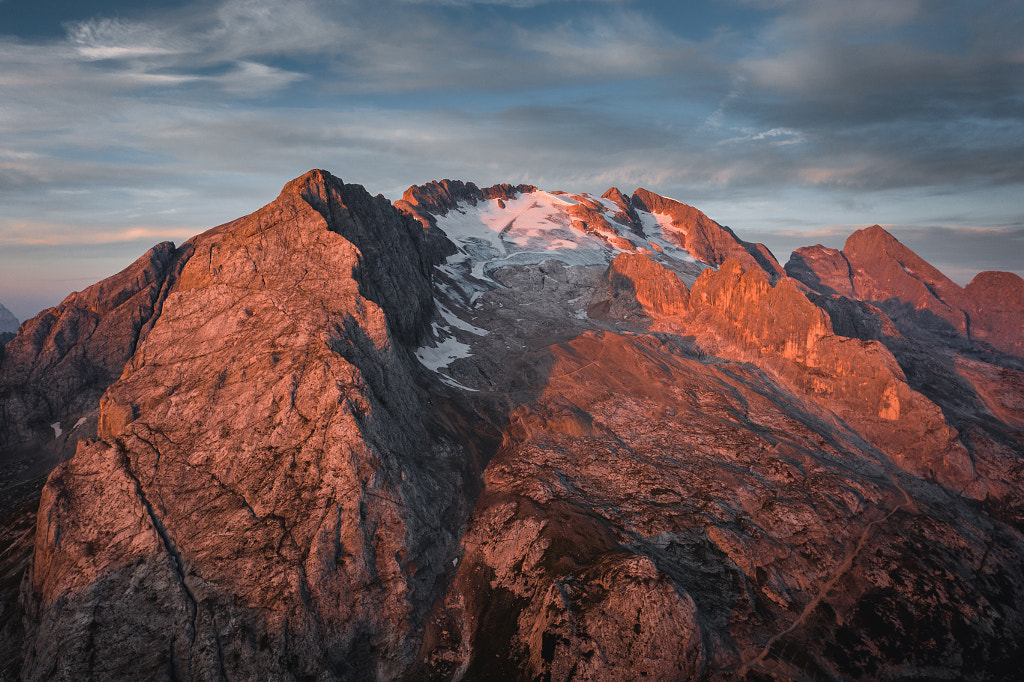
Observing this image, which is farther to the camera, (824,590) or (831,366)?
(831,366)

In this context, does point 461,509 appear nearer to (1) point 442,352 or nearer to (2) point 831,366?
(1) point 442,352

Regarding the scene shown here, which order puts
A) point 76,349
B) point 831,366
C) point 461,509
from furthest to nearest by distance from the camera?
point 76,349, point 831,366, point 461,509

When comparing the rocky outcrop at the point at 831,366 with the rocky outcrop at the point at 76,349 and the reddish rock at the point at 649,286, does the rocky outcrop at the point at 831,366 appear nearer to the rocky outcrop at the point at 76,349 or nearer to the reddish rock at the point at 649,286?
the reddish rock at the point at 649,286

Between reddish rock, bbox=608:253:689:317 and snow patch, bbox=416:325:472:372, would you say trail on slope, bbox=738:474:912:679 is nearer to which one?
snow patch, bbox=416:325:472:372

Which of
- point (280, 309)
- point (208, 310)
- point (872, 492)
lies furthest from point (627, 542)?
point (208, 310)

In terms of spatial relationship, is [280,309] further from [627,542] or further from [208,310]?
[627,542]

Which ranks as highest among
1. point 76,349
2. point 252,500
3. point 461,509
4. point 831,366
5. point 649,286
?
point 649,286

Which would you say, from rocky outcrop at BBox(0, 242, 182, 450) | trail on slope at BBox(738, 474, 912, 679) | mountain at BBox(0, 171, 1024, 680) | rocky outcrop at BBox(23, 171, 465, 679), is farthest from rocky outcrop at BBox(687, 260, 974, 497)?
rocky outcrop at BBox(0, 242, 182, 450)

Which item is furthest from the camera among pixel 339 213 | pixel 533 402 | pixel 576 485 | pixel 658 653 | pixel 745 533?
pixel 339 213

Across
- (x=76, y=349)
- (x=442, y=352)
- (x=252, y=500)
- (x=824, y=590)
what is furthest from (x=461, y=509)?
(x=76, y=349)
